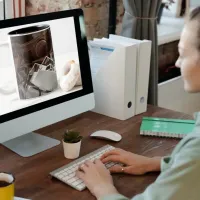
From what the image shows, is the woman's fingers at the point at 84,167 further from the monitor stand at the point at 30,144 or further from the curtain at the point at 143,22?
the curtain at the point at 143,22

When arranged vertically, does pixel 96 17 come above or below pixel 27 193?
above

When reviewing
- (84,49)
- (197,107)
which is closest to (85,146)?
(84,49)

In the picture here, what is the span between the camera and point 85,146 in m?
1.61

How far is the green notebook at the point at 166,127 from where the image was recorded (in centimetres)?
168

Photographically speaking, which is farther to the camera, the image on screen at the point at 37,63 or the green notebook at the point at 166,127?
the green notebook at the point at 166,127

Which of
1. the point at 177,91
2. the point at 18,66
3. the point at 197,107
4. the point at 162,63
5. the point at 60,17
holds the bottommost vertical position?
the point at 197,107

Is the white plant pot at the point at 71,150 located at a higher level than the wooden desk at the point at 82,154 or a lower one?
higher

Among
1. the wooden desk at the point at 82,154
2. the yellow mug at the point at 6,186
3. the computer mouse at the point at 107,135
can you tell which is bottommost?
the wooden desk at the point at 82,154

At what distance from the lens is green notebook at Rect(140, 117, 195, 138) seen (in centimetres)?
168

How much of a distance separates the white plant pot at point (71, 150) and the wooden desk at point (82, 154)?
0.07 ft

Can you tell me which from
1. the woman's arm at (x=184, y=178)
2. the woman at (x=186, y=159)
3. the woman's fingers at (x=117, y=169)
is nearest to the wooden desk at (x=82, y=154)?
the woman's fingers at (x=117, y=169)

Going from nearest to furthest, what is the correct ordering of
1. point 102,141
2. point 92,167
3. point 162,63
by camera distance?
point 92,167 → point 102,141 → point 162,63

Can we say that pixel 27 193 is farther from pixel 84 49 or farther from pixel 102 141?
pixel 84 49

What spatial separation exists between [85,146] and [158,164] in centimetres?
30
